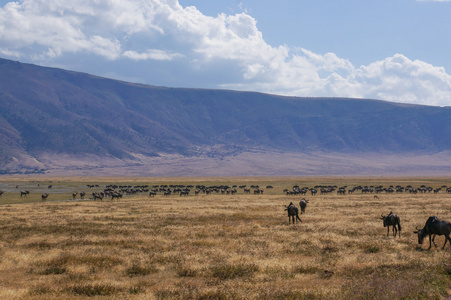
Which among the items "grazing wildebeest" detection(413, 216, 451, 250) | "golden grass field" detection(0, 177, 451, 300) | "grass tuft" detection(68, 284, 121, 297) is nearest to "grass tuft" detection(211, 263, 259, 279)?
"golden grass field" detection(0, 177, 451, 300)

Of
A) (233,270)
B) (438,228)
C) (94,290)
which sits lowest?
(94,290)

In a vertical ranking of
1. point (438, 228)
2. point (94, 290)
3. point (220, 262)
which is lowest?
point (94, 290)

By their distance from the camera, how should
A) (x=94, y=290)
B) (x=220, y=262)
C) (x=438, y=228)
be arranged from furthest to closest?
(x=438, y=228)
(x=220, y=262)
(x=94, y=290)

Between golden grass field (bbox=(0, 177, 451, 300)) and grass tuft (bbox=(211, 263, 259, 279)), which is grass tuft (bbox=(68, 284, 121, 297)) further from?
grass tuft (bbox=(211, 263, 259, 279))

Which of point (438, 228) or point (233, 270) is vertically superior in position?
point (438, 228)

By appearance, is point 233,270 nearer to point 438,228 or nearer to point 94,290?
point 94,290

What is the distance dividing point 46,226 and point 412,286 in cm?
2244

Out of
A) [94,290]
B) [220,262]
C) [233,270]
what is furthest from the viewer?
[220,262]

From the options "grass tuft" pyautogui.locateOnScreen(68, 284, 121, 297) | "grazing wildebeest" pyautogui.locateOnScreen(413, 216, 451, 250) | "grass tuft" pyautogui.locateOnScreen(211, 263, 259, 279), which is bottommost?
"grass tuft" pyautogui.locateOnScreen(68, 284, 121, 297)

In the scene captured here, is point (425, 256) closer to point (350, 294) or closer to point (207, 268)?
point (350, 294)

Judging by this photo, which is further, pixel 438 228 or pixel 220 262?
pixel 438 228

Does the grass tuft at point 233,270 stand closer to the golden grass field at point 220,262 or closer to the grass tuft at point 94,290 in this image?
the golden grass field at point 220,262

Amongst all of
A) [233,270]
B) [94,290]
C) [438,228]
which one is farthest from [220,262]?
[438,228]

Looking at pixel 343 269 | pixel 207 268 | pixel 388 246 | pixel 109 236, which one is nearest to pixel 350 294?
pixel 343 269
